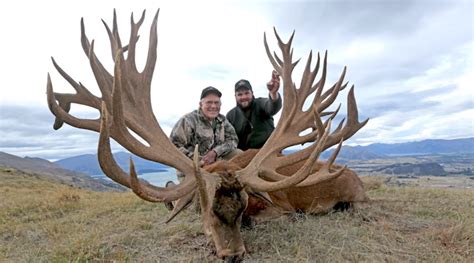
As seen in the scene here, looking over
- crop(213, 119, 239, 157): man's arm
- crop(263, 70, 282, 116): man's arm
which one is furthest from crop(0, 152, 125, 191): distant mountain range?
Answer: crop(263, 70, 282, 116): man's arm

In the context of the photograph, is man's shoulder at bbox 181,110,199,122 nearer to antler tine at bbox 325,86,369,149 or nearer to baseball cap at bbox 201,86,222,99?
baseball cap at bbox 201,86,222,99

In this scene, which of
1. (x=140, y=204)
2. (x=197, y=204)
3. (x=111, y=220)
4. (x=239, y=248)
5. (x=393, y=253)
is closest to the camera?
(x=239, y=248)

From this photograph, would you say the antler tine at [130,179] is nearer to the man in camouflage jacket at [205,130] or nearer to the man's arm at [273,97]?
the man in camouflage jacket at [205,130]

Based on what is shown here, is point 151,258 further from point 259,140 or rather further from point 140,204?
point 259,140

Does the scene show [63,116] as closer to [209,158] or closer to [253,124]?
[209,158]

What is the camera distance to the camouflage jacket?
552cm

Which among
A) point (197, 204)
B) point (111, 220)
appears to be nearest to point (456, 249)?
point (197, 204)

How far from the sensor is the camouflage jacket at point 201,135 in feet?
18.1

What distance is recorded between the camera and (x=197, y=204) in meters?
4.01

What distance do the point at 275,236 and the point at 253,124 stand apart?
3.13 meters

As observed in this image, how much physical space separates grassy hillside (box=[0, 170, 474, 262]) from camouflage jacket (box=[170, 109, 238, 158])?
92 cm

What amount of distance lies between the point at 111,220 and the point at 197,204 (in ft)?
7.15

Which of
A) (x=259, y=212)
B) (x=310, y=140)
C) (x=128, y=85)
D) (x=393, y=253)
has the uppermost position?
(x=128, y=85)

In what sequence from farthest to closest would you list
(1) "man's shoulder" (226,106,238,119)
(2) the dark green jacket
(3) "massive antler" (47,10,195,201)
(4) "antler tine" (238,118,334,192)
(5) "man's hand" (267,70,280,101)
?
(1) "man's shoulder" (226,106,238,119)
(2) the dark green jacket
(5) "man's hand" (267,70,280,101)
(3) "massive antler" (47,10,195,201)
(4) "antler tine" (238,118,334,192)
